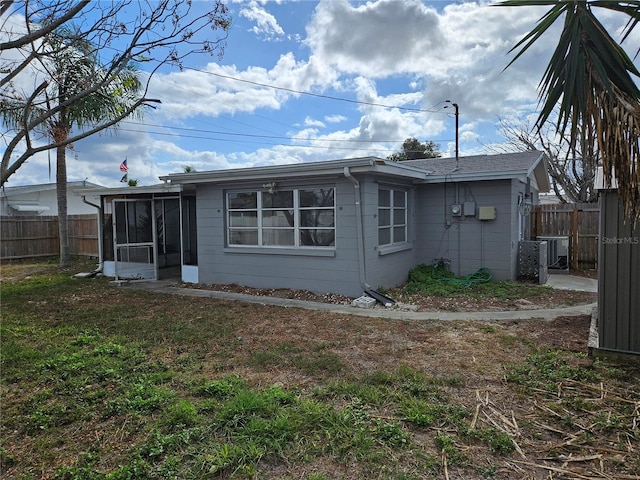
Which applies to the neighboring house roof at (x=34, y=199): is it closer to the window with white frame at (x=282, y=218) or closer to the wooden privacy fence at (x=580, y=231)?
the window with white frame at (x=282, y=218)

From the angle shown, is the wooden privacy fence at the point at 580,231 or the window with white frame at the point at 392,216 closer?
the window with white frame at the point at 392,216

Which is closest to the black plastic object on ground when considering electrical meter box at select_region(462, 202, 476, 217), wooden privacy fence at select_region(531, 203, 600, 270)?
electrical meter box at select_region(462, 202, 476, 217)

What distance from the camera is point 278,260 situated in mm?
9188

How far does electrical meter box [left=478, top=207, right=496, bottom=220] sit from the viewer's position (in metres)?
9.43

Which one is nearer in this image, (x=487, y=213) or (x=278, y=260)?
(x=278, y=260)

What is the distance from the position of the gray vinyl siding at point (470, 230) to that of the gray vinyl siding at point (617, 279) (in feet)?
16.9

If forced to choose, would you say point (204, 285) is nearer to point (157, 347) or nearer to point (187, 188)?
point (187, 188)

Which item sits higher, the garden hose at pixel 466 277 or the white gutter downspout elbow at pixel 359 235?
the white gutter downspout elbow at pixel 359 235

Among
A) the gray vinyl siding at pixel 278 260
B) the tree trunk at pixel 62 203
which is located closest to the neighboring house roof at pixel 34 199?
the tree trunk at pixel 62 203

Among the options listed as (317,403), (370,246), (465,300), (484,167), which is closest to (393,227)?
(370,246)

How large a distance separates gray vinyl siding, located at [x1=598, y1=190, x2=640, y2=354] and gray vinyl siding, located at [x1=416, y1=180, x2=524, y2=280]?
5148mm

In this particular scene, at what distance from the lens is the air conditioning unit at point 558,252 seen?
37.8ft

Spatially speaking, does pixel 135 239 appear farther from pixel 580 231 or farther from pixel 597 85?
pixel 580 231

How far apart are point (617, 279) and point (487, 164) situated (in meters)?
6.51
